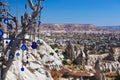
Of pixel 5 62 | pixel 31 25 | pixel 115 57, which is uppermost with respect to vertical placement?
pixel 31 25

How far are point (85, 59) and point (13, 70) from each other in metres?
39.4

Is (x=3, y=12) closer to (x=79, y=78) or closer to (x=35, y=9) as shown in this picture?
(x=35, y=9)

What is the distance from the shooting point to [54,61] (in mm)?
51500

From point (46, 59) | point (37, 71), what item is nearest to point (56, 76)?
point (37, 71)

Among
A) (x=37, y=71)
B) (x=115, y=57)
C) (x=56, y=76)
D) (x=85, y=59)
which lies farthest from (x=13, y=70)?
(x=115, y=57)

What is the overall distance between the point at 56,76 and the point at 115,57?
43.8 metres

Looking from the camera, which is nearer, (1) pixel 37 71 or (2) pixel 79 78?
(1) pixel 37 71

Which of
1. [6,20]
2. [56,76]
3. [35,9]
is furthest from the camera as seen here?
[56,76]

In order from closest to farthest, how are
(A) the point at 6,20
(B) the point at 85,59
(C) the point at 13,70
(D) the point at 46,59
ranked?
(A) the point at 6,20
(C) the point at 13,70
(D) the point at 46,59
(B) the point at 85,59

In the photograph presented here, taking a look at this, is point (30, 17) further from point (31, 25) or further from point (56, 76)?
point (56, 76)

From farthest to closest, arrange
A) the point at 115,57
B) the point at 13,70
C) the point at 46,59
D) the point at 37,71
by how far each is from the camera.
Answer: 1. the point at 115,57
2. the point at 46,59
3. the point at 37,71
4. the point at 13,70

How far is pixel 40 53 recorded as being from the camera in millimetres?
52844

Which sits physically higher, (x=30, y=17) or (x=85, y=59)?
(x=30, y=17)

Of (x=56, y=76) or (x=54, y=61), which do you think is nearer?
(x=56, y=76)
